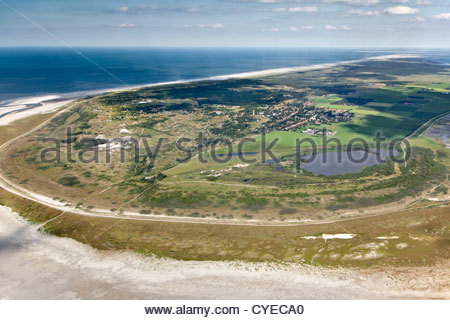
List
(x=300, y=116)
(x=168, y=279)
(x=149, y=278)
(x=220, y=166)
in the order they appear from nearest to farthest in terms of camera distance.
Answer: (x=168, y=279) → (x=149, y=278) → (x=220, y=166) → (x=300, y=116)

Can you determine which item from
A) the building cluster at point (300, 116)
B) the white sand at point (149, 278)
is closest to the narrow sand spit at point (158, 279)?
the white sand at point (149, 278)

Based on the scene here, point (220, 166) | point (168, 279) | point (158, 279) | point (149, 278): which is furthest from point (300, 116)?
point (149, 278)

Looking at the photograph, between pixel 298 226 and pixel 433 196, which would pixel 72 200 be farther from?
pixel 433 196

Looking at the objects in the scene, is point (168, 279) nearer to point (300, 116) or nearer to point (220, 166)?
point (220, 166)

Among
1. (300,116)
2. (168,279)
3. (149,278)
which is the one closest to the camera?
(168,279)

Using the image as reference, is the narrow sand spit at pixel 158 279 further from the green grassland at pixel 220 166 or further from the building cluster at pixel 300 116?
the building cluster at pixel 300 116

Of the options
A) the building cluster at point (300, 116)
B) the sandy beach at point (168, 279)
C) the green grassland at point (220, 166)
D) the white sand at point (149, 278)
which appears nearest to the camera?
the sandy beach at point (168, 279)

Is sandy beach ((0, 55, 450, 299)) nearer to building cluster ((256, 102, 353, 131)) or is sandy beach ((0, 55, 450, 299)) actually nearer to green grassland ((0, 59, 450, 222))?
green grassland ((0, 59, 450, 222))

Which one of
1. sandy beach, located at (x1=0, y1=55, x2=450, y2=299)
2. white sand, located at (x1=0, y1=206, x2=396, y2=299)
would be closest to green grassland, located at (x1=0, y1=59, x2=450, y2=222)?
sandy beach, located at (x1=0, y1=55, x2=450, y2=299)
